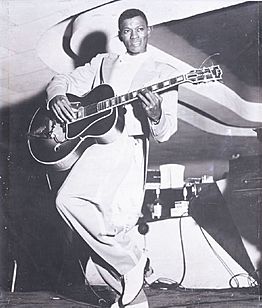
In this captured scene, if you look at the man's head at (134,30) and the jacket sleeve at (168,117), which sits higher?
the man's head at (134,30)

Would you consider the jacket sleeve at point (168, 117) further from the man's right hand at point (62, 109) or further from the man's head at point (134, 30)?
the man's right hand at point (62, 109)

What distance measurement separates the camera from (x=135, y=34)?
7.30ft

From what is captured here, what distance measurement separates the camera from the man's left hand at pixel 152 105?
2.17 m

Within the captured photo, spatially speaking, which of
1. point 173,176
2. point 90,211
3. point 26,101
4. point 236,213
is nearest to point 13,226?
point 90,211

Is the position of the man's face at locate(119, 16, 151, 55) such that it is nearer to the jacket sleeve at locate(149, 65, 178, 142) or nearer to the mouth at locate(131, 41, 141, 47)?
the mouth at locate(131, 41, 141, 47)

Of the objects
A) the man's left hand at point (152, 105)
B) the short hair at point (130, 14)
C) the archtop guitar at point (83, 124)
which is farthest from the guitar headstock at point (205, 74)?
the short hair at point (130, 14)

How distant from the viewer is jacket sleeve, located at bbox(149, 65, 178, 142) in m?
2.18

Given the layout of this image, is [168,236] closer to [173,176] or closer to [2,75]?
[173,176]

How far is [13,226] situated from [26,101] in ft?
1.52

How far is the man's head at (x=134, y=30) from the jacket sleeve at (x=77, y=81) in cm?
11

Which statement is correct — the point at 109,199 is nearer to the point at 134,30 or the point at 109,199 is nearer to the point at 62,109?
the point at 62,109

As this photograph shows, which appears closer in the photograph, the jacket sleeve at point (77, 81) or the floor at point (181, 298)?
the floor at point (181, 298)

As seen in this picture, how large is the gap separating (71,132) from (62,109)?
0.09 metres

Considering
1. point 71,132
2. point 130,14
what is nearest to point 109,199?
point 71,132
